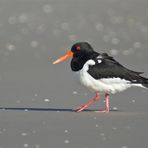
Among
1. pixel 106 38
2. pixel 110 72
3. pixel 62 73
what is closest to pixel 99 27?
pixel 106 38

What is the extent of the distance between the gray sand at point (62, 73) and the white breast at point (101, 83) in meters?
0.35

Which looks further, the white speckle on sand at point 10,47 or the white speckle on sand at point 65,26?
the white speckle on sand at point 65,26

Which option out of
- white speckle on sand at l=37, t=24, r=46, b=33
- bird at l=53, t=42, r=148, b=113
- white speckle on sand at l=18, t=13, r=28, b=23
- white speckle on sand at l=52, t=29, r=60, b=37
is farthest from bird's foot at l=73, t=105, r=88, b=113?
white speckle on sand at l=18, t=13, r=28, b=23

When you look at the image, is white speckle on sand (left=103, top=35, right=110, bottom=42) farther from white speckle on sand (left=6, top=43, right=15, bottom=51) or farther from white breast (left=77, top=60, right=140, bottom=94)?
white breast (left=77, top=60, right=140, bottom=94)

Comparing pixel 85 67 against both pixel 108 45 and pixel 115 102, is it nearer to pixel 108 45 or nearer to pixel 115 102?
pixel 115 102

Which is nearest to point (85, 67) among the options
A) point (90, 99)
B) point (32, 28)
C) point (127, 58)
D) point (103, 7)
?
point (90, 99)

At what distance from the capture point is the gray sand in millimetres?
14336

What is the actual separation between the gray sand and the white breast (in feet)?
1.16

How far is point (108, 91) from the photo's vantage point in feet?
56.1

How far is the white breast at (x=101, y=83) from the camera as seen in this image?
666 inches

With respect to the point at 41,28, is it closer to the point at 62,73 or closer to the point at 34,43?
the point at 34,43

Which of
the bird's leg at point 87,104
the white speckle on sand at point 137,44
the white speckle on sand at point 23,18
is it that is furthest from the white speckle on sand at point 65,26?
the bird's leg at point 87,104

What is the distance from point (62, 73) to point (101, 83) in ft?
15.4

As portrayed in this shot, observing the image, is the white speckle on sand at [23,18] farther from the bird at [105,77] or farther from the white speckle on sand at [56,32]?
the bird at [105,77]
